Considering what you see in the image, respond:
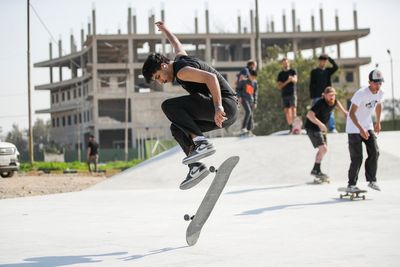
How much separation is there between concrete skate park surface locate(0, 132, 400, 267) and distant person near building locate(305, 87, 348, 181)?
2.60 feet

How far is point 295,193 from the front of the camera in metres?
10.9

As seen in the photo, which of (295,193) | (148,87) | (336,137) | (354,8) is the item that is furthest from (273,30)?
(295,193)

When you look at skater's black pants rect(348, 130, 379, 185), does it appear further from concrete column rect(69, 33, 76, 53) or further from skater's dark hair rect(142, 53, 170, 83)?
concrete column rect(69, 33, 76, 53)

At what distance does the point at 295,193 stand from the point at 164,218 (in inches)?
148

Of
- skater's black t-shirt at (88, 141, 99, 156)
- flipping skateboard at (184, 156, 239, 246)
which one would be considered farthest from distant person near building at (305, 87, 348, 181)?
skater's black t-shirt at (88, 141, 99, 156)

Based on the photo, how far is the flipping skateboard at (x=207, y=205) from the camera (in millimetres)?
5430

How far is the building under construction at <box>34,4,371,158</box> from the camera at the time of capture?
77.4 meters

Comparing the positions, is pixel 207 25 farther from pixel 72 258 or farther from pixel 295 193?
pixel 72 258

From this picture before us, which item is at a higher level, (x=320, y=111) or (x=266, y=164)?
(x=320, y=111)

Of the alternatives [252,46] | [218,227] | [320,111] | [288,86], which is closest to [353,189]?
[320,111]

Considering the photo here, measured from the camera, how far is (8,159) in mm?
21391

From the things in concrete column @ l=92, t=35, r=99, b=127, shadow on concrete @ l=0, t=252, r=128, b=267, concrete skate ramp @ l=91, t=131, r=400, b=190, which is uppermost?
concrete column @ l=92, t=35, r=99, b=127

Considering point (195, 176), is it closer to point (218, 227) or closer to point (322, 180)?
point (218, 227)

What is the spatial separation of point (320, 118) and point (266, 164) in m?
2.91
